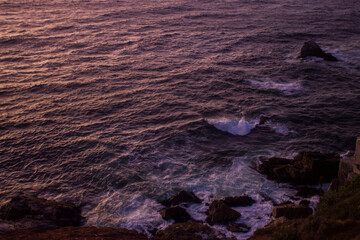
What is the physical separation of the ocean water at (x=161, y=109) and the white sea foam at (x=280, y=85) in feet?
0.62

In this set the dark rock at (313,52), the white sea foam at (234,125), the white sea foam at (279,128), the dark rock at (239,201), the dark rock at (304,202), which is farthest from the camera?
the dark rock at (313,52)

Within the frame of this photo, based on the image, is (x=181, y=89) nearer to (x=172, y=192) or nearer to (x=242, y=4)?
(x=172, y=192)

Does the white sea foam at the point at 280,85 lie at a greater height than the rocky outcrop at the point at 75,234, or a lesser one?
greater

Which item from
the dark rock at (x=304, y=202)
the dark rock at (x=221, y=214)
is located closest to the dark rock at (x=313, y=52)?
the dark rock at (x=304, y=202)

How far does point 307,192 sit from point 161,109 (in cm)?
1421

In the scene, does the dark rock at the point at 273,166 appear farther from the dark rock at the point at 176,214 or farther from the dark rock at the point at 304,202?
the dark rock at the point at 176,214

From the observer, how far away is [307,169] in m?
18.7

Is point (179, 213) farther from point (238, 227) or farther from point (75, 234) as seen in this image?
point (75, 234)

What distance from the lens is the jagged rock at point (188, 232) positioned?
1466cm

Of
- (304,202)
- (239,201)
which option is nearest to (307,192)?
(304,202)

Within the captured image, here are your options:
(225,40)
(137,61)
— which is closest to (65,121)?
(137,61)

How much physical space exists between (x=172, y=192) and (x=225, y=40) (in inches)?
1211

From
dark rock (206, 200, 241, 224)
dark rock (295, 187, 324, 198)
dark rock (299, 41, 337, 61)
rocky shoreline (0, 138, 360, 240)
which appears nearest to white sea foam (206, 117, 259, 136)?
rocky shoreline (0, 138, 360, 240)

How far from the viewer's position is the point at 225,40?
44750mm
